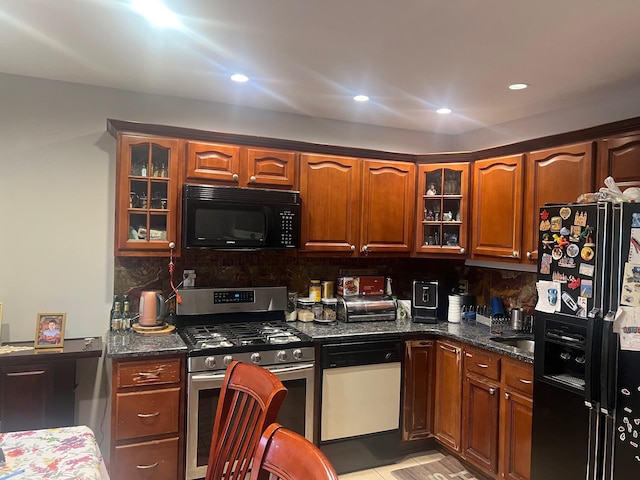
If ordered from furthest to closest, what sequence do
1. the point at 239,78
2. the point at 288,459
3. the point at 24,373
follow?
the point at 239,78 → the point at 24,373 → the point at 288,459

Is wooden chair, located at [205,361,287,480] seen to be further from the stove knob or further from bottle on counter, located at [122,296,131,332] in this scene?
bottle on counter, located at [122,296,131,332]

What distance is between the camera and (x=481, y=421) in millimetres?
2998

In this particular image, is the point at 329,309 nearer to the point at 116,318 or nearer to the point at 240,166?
the point at 240,166

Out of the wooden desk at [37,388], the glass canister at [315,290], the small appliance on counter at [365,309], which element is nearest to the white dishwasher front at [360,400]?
the small appliance on counter at [365,309]

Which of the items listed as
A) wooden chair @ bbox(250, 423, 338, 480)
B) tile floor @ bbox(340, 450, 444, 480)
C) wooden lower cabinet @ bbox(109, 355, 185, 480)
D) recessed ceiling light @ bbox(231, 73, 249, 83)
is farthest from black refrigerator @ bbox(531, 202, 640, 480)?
wooden lower cabinet @ bbox(109, 355, 185, 480)

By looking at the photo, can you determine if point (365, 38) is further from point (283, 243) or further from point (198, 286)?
point (198, 286)

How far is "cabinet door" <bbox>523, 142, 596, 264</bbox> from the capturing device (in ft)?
9.08

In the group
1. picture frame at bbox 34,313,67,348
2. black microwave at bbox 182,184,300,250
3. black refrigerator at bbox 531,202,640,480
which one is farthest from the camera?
black microwave at bbox 182,184,300,250

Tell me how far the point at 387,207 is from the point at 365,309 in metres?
0.83

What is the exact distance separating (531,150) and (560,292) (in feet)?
3.81

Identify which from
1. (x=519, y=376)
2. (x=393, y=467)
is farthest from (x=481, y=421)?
(x=393, y=467)

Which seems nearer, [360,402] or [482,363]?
[482,363]

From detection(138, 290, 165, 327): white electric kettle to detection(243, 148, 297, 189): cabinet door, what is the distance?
3.24 feet

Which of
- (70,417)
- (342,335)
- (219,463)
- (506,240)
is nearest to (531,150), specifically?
(506,240)
